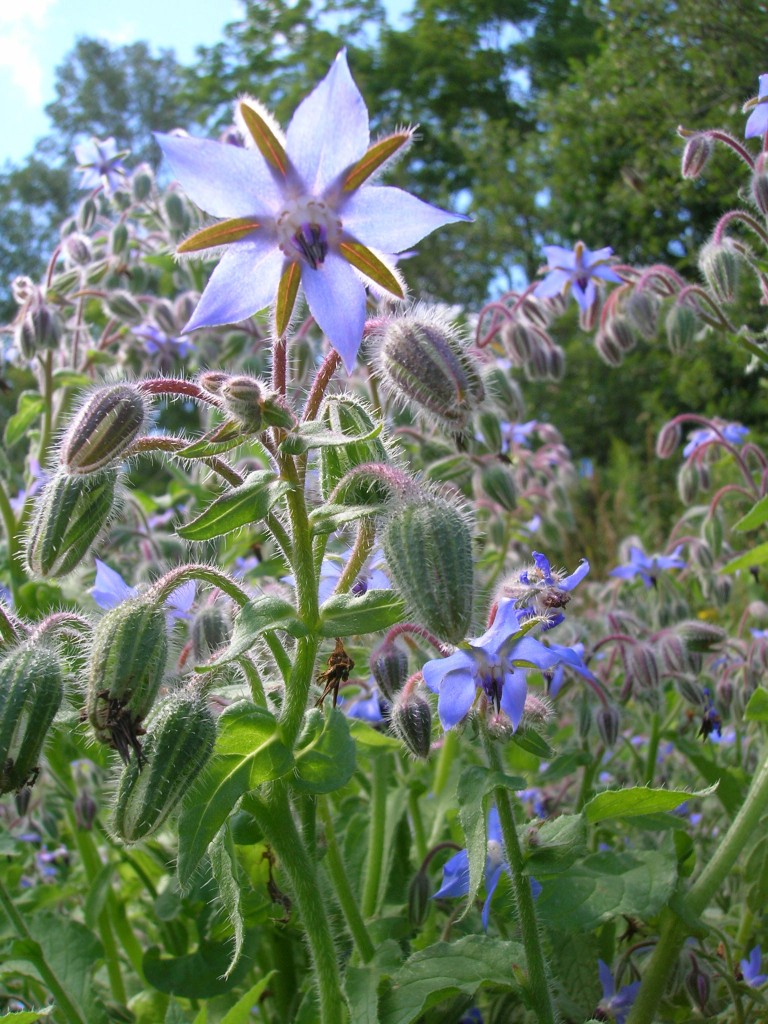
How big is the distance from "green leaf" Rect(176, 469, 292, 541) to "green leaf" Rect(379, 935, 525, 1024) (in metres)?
0.60

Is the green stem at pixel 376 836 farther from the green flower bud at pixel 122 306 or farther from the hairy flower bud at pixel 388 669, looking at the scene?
the green flower bud at pixel 122 306

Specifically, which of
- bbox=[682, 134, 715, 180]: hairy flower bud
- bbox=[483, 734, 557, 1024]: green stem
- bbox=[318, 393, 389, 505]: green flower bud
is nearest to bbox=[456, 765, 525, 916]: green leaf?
bbox=[483, 734, 557, 1024]: green stem

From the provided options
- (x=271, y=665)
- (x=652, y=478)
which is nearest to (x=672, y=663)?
(x=271, y=665)

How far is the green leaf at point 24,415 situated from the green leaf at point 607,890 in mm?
1494

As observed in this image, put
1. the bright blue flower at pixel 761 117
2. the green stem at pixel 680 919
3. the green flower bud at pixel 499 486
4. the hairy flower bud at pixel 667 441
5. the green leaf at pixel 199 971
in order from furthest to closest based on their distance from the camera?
the hairy flower bud at pixel 667 441, the green flower bud at pixel 499 486, the bright blue flower at pixel 761 117, the green leaf at pixel 199 971, the green stem at pixel 680 919

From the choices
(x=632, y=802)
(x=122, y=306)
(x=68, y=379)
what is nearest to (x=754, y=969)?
(x=632, y=802)

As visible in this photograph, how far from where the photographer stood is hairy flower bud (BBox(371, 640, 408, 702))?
4.34 ft

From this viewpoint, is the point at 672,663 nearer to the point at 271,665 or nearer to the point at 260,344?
the point at 271,665

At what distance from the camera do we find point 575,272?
7.90 feet

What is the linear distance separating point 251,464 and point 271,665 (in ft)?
3.12

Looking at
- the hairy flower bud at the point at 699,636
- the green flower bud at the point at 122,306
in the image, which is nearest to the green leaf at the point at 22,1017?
the hairy flower bud at the point at 699,636

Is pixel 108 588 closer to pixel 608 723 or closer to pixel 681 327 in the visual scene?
pixel 608 723

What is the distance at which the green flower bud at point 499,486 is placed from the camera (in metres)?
1.94

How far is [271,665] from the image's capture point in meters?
1.38
